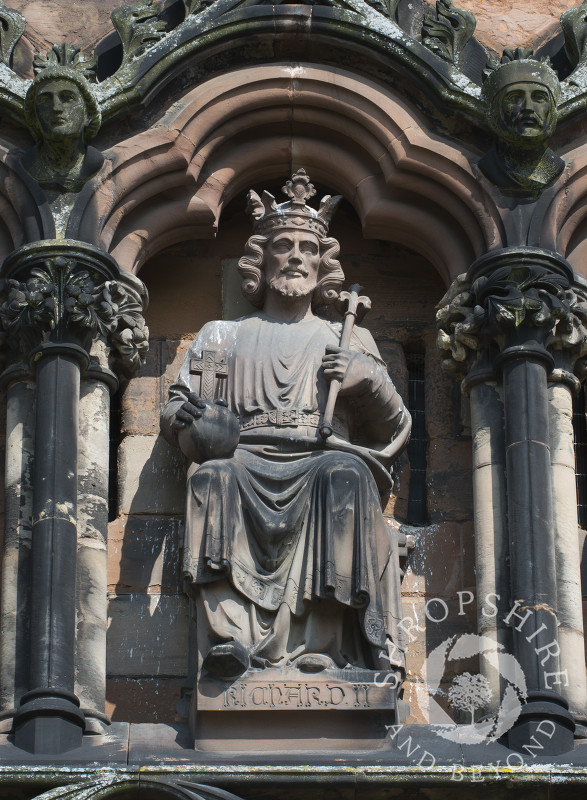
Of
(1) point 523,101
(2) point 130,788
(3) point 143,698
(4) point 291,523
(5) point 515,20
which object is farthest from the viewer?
(5) point 515,20

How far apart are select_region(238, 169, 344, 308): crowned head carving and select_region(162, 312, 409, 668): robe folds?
1.94 ft

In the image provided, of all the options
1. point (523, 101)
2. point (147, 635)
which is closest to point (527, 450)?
point (523, 101)

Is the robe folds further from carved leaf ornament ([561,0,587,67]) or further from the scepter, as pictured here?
carved leaf ornament ([561,0,587,67])

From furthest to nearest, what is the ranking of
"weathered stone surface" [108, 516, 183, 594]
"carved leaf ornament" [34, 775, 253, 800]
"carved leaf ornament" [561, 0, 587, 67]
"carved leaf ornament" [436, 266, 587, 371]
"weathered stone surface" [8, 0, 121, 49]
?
"weathered stone surface" [8, 0, 121, 49]
"carved leaf ornament" [561, 0, 587, 67]
"weathered stone surface" [108, 516, 183, 594]
"carved leaf ornament" [436, 266, 587, 371]
"carved leaf ornament" [34, 775, 253, 800]

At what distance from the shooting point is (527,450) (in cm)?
1310

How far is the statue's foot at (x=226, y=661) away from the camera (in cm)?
1230

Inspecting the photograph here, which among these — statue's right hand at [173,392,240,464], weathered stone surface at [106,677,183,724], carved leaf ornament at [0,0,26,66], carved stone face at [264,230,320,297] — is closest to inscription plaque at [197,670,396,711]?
weathered stone surface at [106,677,183,724]

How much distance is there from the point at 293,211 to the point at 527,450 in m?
1.85

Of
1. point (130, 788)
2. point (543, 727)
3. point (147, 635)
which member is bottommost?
point (130, 788)

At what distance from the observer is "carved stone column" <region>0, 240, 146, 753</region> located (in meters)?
12.4

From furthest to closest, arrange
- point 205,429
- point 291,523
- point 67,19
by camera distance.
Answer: point 67,19, point 205,429, point 291,523

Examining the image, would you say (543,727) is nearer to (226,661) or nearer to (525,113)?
(226,661)

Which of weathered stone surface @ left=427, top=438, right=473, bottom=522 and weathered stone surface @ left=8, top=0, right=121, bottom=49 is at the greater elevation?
weathered stone surface @ left=8, top=0, right=121, bottom=49

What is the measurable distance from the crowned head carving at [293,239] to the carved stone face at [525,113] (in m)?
1.00
